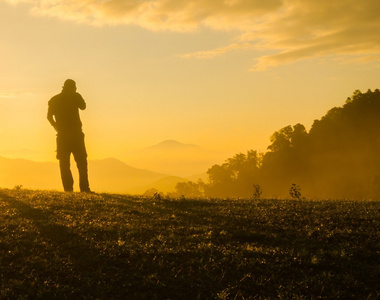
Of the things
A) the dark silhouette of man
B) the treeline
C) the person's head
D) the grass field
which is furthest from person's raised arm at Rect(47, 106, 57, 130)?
the treeline

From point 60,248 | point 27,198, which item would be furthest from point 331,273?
point 27,198

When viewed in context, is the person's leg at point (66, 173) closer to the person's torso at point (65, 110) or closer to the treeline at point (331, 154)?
the person's torso at point (65, 110)

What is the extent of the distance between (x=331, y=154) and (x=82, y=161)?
8546 cm

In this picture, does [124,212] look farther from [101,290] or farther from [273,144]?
[273,144]

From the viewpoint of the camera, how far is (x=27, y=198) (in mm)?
17672

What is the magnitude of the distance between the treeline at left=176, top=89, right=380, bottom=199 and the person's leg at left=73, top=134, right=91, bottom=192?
67.7 metres

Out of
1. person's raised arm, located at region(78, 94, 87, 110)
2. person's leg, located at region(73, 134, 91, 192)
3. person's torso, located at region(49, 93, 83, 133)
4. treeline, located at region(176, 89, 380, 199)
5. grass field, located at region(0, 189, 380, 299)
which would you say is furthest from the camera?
treeline, located at region(176, 89, 380, 199)

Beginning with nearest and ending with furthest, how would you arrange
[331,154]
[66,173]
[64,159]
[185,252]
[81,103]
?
[185,252] < [64,159] < [66,173] < [81,103] < [331,154]

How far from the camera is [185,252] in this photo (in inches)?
435

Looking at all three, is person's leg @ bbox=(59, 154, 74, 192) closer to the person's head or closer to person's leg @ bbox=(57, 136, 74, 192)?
person's leg @ bbox=(57, 136, 74, 192)

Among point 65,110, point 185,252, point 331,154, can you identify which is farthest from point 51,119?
point 331,154

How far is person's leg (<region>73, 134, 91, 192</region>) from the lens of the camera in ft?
73.9

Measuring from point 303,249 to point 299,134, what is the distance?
94359 mm

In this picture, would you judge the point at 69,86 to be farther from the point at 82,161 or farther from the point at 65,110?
the point at 82,161
